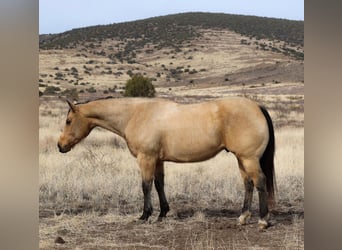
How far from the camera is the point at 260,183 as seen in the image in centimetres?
495

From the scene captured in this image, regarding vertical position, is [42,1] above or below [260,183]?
above

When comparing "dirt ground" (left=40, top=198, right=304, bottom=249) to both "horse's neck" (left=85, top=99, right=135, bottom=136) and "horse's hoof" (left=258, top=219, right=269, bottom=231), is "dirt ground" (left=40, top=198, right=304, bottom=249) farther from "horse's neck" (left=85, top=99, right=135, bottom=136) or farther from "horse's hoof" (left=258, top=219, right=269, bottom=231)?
"horse's neck" (left=85, top=99, right=135, bottom=136)

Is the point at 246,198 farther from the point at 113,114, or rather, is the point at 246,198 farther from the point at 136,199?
the point at 113,114

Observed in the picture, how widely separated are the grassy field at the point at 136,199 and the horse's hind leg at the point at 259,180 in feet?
0.17

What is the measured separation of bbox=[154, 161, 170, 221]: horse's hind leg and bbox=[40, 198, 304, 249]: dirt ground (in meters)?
0.03

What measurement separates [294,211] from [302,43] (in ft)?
3.19

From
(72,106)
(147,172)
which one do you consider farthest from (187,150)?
(72,106)

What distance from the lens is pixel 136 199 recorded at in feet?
16.7

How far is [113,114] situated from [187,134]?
0.45m

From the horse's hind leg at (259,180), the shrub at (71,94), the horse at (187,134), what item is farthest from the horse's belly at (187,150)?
the shrub at (71,94)
